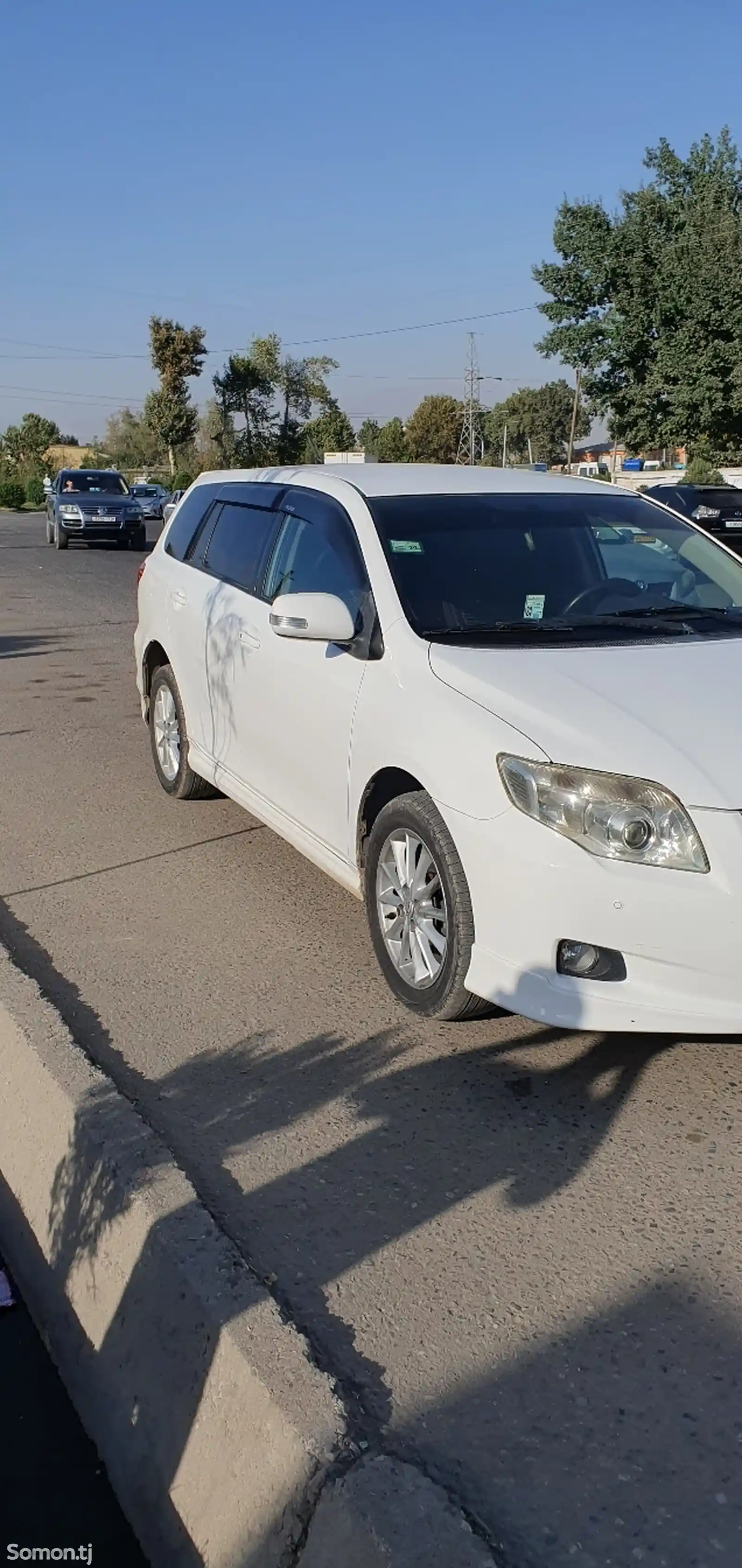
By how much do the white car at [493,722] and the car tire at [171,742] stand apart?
19cm

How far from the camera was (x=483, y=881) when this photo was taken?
12.5 ft

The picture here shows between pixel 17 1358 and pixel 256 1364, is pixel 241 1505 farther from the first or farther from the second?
pixel 17 1358

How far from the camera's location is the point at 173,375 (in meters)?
70.1

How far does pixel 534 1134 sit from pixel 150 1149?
1000 mm

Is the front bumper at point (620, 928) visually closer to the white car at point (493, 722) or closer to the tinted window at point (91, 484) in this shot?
the white car at point (493, 722)

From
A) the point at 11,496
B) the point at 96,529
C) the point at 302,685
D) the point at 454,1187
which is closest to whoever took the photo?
the point at 454,1187

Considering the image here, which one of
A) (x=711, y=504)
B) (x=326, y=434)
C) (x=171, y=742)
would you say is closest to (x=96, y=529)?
(x=711, y=504)

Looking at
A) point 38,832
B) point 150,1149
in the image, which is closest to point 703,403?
point 38,832

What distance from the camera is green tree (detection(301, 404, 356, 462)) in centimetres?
7356

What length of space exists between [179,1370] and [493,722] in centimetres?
191

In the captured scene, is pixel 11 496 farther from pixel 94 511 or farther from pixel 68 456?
pixel 94 511

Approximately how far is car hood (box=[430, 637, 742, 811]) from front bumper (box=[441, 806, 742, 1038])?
171 millimetres

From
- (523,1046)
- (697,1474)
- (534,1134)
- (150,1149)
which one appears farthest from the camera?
(523,1046)

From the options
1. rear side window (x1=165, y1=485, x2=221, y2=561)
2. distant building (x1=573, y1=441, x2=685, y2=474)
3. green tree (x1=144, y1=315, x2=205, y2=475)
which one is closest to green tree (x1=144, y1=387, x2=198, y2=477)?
green tree (x1=144, y1=315, x2=205, y2=475)
